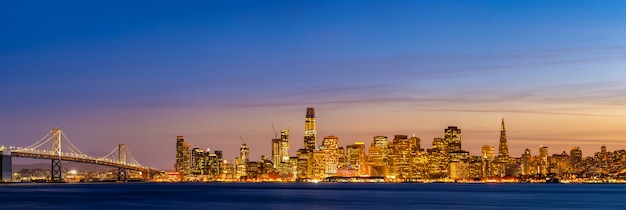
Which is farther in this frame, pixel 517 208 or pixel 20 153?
pixel 20 153

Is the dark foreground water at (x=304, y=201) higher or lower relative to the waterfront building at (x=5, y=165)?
lower

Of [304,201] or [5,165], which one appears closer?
[304,201]

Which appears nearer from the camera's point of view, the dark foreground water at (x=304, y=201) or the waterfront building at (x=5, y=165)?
the dark foreground water at (x=304, y=201)

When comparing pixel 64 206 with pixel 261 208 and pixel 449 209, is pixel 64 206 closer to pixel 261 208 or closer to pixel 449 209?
pixel 261 208

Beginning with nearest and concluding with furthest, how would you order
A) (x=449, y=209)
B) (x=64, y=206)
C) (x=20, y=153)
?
(x=449, y=209) → (x=64, y=206) → (x=20, y=153)

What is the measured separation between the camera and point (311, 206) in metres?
103

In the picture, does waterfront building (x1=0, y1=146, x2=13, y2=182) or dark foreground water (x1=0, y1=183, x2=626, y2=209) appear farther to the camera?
waterfront building (x1=0, y1=146, x2=13, y2=182)

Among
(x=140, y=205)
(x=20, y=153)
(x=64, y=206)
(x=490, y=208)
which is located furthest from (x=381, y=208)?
(x=20, y=153)

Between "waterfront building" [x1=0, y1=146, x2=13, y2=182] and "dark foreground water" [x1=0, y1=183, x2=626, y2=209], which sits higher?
"waterfront building" [x1=0, y1=146, x2=13, y2=182]

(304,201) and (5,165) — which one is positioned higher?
(5,165)

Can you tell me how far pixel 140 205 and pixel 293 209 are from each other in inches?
814

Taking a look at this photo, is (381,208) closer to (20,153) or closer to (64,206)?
(64,206)

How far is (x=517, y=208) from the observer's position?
98438 mm

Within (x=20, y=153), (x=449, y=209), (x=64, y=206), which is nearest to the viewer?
(x=449, y=209)
